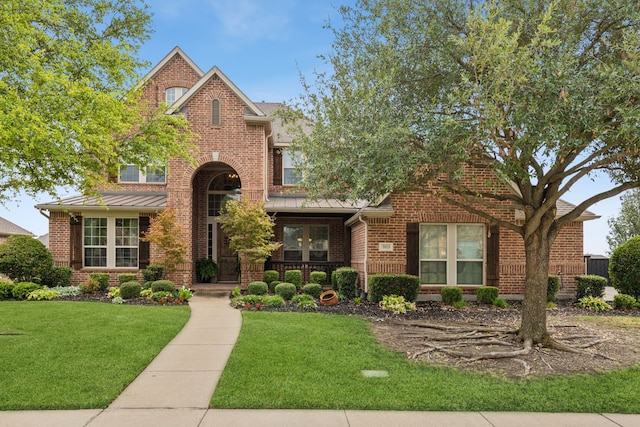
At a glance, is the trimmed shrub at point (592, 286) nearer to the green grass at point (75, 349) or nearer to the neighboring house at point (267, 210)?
the neighboring house at point (267, 210)

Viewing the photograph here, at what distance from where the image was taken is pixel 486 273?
1373 centimetres

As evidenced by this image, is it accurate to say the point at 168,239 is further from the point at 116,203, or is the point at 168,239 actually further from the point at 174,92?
the point at 174,92

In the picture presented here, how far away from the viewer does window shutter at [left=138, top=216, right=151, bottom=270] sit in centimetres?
1606

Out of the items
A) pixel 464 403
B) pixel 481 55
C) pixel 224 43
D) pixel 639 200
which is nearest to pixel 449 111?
pixel 481 55

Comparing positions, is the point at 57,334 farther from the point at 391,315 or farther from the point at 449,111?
the point at 449,111

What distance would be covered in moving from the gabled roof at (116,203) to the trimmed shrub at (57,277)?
7.03 ft

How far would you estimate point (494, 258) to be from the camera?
1360cm

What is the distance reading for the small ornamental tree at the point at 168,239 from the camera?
574 inches

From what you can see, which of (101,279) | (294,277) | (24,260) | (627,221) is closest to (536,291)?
(294,277)

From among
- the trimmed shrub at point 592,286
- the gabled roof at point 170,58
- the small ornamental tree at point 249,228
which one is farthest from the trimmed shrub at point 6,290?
the trimmed shrub at point 592,286

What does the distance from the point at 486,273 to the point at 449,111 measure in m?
8.38

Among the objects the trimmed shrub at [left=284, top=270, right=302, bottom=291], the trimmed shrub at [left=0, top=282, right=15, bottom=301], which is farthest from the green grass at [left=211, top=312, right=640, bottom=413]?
the trimmed shrub at [left=0, top=282, right=15, bottom=301]

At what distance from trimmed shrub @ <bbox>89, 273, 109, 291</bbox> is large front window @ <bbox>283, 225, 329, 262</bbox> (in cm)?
675

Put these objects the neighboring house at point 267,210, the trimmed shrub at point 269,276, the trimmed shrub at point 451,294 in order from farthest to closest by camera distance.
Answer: the trimmed shrub at point 269,276, the neighboring house at point 267,210, the trimmed shrub at point 451,294
